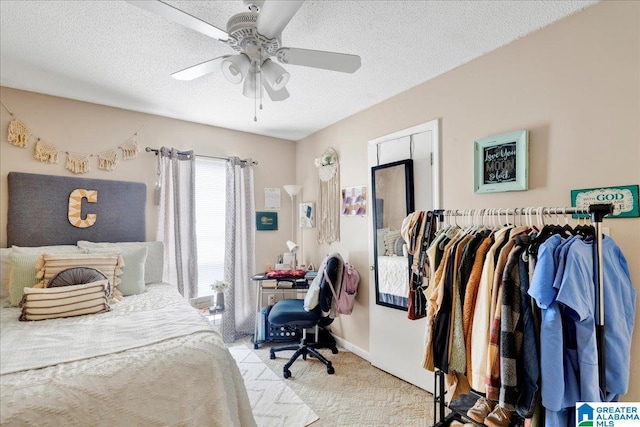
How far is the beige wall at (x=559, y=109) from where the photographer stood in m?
1.50

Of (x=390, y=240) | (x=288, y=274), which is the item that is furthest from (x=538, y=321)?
(x=288, y=274)

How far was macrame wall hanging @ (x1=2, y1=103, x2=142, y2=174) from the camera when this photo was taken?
2.53 metres

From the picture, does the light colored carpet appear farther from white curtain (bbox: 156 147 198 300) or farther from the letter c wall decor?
the letter c wall decor

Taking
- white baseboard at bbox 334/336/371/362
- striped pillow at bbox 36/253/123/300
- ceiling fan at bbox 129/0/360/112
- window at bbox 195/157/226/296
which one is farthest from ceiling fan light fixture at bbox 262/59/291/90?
white baseboard at bbox 334/336/371/362

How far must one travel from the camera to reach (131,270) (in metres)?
2.50

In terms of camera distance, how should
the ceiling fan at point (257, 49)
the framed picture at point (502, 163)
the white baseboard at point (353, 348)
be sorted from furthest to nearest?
1. the white baseboard at point (353, 348)
2. the framed picture at point (502, 163)
3. the ceiling fan at point (257, 49)

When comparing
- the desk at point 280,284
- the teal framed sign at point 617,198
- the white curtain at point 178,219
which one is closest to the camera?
the teal framed sign at point 617,198

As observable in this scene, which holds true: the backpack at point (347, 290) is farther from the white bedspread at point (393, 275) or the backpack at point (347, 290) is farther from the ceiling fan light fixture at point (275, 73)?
the ceiling fan light fixture at point (275, 73)

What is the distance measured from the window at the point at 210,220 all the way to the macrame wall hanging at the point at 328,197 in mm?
1180

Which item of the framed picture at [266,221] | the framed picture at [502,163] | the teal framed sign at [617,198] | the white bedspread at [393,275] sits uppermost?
the framed picture at [502,163]

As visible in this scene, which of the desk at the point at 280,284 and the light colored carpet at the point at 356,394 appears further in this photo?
the desk at the point at 280,284

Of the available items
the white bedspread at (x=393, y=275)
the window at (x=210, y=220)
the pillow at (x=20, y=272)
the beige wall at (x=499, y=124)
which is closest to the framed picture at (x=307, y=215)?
the beige wall at (x=499, y=124)

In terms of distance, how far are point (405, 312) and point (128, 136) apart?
126 inches

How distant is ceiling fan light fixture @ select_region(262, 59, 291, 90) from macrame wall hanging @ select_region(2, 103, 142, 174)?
2144 mm
